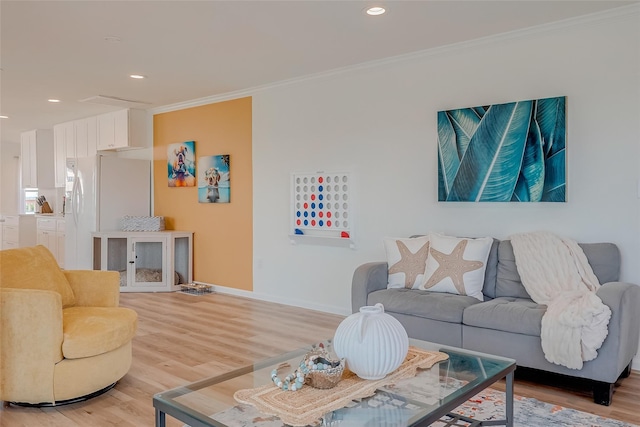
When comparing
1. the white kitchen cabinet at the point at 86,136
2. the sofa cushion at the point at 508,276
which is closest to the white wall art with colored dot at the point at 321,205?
the sofa cushion at the point at 508,276

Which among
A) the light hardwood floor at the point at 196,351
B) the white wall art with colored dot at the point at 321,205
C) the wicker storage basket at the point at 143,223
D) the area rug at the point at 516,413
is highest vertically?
the white wall art with colored dot at the point at 321,205

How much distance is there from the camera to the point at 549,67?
3613mm

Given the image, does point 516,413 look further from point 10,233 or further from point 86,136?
point 10,233

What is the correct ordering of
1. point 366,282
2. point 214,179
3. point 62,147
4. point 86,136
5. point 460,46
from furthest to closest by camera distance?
point 62,147, point 86,136, point 214,179, point 460,46, point 366,282

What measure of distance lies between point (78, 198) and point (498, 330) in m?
5.68

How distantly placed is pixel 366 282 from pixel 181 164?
3.74 m

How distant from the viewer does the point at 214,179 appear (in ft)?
20.0

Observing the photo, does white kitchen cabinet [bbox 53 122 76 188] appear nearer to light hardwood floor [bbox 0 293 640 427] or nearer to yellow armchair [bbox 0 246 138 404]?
light hardwood floor [bbox 0 293 640 427]

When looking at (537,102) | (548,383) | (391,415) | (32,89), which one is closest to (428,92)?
(537,102)

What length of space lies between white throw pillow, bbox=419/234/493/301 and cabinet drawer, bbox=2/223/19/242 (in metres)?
7.84

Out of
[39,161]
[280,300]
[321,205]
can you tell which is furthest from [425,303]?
[39,161]

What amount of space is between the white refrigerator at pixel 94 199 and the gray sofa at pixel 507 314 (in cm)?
422

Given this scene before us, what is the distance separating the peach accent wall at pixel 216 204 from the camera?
5.76 metres

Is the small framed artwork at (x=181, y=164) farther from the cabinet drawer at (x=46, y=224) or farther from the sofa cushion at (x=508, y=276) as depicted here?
the sofa cushion at (x=508, y=276)
